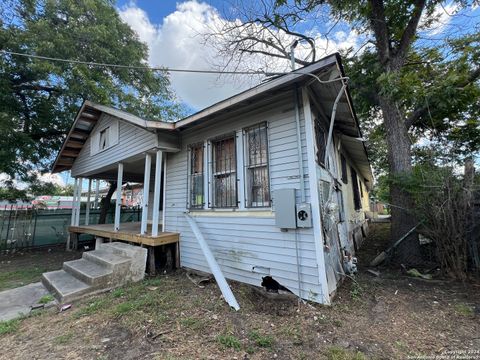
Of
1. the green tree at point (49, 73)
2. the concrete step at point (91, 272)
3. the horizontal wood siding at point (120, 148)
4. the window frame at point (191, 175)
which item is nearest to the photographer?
the concrete step at point (91, 272)

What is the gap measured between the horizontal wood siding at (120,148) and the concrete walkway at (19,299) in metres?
3.48

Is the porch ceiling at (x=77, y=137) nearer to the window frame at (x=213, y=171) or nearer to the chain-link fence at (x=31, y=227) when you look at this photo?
the chain-link fence at (x=31, y=227)

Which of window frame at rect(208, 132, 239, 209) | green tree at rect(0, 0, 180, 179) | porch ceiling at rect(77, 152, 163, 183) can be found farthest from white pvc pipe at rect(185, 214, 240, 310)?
green tree at rect(0, 0, 180, 179)

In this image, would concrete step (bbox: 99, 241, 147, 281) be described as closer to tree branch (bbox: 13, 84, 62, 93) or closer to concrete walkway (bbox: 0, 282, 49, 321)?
concrete walkway (bbox: 0, 282, 49, 321)

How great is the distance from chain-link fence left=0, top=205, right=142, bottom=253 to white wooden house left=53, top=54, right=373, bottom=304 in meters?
6.88

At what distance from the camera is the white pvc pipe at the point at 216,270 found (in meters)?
3.39

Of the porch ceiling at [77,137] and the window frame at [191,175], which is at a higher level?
the porch ceiling at [77,137]

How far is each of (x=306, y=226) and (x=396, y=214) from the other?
3569mm

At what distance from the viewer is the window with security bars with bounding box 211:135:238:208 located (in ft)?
15.0

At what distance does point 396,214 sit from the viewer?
5566mm

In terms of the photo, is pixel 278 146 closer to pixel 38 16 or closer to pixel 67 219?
pixel 67 219

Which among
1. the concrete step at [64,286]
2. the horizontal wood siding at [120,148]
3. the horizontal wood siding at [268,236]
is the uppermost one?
the horizontal wood siding at [120,148]

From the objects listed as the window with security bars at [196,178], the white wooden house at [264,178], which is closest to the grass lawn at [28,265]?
the white wooden house at [264,178]

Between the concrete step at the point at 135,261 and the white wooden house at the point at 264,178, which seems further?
the concrete step at the point at 135,261
